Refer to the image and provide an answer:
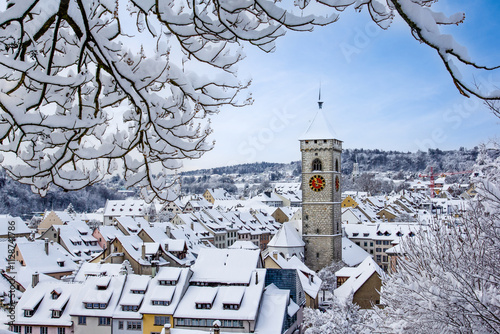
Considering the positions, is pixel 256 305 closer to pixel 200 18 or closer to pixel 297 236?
pixel 200 18

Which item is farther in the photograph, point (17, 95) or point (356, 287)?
point (356, 287)

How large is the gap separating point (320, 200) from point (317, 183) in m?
1.43

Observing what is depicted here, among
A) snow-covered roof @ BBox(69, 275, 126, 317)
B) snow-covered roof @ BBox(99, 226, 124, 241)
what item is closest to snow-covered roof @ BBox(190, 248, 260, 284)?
snow-covered roof @ BBox(69, 275, 126, 317)

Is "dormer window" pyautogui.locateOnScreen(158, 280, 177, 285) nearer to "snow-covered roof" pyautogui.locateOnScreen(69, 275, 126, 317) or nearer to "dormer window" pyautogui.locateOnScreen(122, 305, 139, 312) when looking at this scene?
"dormer window" pyautogui.locateOnScreen(122, 305, 139, 312)

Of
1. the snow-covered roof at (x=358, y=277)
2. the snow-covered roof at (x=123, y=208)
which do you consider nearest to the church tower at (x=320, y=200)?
the snow-covered roof at (x=358, y=277)

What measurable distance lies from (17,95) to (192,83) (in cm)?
133

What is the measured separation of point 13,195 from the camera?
87125 mm

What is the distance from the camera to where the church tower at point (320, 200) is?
135ft

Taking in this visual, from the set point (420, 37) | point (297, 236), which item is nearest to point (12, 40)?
point (420, 37)

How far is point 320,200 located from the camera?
138 ft

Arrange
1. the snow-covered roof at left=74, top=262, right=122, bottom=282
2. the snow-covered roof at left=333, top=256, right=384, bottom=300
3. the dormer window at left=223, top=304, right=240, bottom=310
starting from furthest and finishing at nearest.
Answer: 1. the snow-covered roof at left=333, top=256, right=384, bottom=300
2. the snow-covered roof at left=74, top=262, right=122, bottom=282
3. the dormer window at left=223, top=304, right=240, bottom=310

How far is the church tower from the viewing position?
135 feet

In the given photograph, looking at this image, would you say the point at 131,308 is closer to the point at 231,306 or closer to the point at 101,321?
the point at 101,321

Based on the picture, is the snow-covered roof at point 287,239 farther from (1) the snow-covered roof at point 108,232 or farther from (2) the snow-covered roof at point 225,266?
(2) the snow-covered roof at point 225,266
